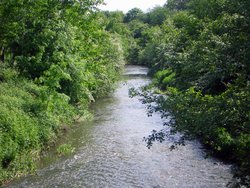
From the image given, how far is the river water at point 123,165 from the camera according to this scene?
13.7 meters

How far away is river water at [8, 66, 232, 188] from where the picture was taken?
13.7 m

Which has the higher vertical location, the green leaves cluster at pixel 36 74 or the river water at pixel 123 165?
the green leaves cluster at pixel 36 74

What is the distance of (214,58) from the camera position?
949cm

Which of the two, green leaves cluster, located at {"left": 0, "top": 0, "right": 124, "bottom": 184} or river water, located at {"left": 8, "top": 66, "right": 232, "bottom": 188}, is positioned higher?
green leaves cluster, located at {"left": 0, "top": 0, "right": 124, "bottom": 184}

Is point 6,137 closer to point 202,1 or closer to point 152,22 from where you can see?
point 202,1

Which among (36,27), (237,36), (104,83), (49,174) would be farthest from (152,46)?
(237,36)

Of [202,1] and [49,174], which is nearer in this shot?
[49,174]

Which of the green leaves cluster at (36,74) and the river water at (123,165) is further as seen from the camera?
the green leaves cluster at (36,74)

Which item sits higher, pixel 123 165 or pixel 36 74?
pixel 36 74

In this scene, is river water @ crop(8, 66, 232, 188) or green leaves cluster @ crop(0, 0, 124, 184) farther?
green leaves cluster @ crop(0, 0, 124, 184)

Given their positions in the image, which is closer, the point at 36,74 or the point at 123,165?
the point at 123,165

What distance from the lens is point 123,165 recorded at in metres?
15.9

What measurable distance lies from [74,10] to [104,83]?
36.6 ft

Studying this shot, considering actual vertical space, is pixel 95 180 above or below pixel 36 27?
below
